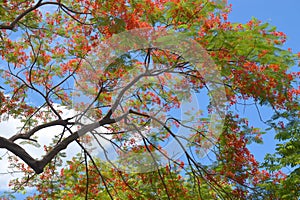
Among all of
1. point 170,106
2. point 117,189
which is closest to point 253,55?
point 170,106

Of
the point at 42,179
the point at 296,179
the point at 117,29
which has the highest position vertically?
the point at 117,29

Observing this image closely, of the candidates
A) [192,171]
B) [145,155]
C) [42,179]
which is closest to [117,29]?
[145,155]

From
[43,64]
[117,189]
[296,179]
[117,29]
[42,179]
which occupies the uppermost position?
[43,64]

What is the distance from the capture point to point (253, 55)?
6141mm

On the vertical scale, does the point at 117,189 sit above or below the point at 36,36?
below

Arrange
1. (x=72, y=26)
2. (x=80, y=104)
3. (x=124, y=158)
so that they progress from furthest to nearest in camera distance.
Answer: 1. (x=72, y=26)
2. (x=124, y=158)
3. (x=80, y=104)

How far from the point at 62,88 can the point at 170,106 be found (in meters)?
3.14

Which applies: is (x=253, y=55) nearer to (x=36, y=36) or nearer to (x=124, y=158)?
(x=124, y=158)

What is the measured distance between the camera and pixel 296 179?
6926 mm

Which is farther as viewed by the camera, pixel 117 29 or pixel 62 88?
pixel 62 88

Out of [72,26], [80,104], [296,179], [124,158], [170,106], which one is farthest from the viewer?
[72,26]

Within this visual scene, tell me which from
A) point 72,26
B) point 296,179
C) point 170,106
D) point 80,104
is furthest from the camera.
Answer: point 72,26

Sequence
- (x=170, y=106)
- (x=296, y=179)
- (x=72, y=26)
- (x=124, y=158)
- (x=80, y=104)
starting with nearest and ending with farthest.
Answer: (x=170, y=106)
(x=80, y=104)
(x=124, y=158)
(x=296, y=179)
(x=72, y=26)

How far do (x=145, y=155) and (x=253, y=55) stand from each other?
2149 mm
